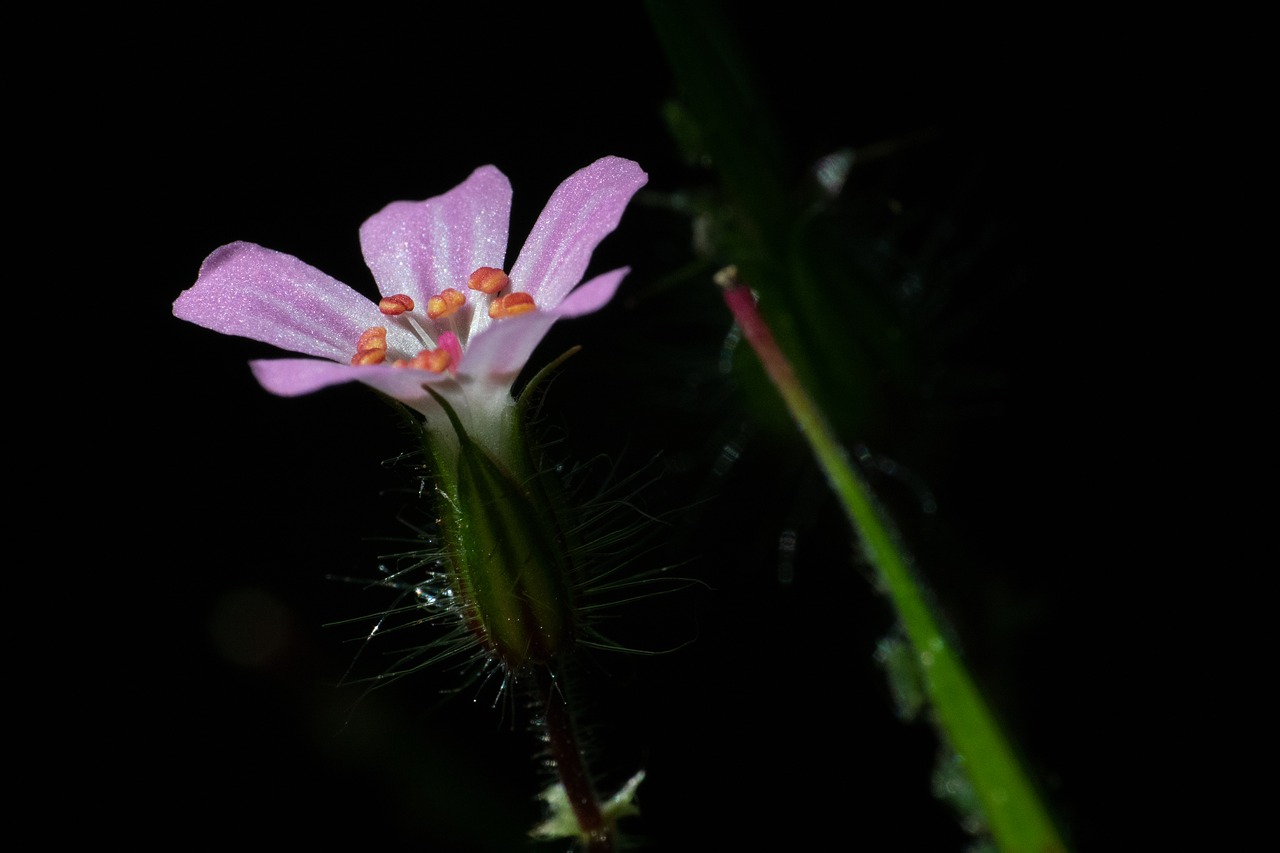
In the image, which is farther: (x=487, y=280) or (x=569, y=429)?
(x=569, y=429)

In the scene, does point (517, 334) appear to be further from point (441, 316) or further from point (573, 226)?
point (441, 316)

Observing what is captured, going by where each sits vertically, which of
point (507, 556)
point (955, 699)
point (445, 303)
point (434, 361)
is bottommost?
point (955, 699)

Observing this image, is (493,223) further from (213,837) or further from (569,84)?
(213,837)

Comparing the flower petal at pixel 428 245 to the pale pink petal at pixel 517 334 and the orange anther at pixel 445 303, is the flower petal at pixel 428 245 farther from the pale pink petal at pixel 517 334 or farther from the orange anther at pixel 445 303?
the pale pink petal at pixel 517 334

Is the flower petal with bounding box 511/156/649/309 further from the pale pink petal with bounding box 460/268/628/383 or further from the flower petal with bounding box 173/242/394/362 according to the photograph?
the flower petal with bounding box 173/242/394/362

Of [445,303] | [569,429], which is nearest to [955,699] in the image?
[445,303]

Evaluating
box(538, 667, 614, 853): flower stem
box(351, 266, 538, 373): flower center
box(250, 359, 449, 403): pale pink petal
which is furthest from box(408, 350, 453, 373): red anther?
box(538, 667, 614, 853): flower stem
